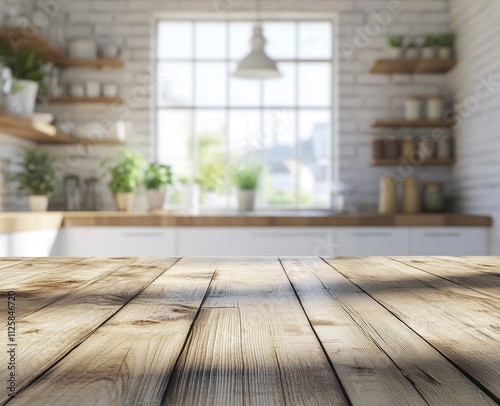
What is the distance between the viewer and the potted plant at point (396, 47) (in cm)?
496

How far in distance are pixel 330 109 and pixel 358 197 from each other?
73cm

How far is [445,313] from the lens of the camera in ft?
3.26

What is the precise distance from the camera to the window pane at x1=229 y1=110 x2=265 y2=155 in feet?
17.3

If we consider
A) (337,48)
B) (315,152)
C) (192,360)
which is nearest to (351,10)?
(337,48)

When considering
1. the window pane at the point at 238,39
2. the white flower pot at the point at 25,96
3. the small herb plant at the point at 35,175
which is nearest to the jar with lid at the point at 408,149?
the window pane at the point at 238,39

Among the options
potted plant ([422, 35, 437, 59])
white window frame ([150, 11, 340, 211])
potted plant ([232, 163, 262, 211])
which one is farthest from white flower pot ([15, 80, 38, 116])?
potted plant ([422, 35, 437, 59])

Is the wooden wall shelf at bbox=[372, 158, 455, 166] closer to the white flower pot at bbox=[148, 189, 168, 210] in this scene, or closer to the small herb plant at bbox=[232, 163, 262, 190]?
the small herb plant at bbox=[232, 163, 262, 190]

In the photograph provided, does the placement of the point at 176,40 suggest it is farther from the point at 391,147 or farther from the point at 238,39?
the point at 391,147

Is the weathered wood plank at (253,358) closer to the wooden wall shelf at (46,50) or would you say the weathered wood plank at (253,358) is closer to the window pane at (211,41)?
the wooden wall shelf at (46,50)

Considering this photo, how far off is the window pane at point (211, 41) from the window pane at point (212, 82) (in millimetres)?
71

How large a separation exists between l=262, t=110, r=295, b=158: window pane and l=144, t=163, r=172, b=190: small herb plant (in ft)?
2.72

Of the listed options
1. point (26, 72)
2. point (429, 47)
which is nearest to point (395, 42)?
point (429, 47)

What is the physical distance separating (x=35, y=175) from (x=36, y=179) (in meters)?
0.03

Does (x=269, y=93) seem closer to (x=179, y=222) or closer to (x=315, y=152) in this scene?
(x=315, y=152)
